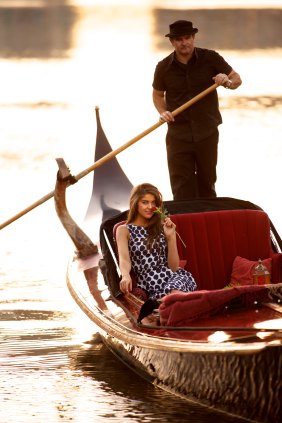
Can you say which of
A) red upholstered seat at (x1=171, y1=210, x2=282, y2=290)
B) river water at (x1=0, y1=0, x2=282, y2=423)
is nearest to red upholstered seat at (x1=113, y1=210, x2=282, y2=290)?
red upholstered seat at (x1=171, y1=210, x2=282, y2=290)

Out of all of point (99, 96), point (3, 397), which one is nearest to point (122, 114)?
point (99, 96)

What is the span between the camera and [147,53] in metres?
30.3

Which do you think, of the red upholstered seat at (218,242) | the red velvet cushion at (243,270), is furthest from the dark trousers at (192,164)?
the red velvet cushion at (243,270)

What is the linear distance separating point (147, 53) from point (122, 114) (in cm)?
850

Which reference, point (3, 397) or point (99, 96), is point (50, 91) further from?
point (3, 397)

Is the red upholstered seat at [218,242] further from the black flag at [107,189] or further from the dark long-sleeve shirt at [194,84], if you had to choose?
the black flag at [107,189]

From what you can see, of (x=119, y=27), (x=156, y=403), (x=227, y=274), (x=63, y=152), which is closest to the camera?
(x=156, y=403)

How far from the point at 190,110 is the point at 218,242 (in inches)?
53.7

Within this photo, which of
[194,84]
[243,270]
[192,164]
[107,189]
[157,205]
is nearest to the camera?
[157,205]

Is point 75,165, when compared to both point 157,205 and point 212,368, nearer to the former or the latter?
point 157,205

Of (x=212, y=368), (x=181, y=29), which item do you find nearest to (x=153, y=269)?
(x=212, y=368)

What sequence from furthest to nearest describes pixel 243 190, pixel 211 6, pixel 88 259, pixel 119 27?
pixel 211 6 → pixel 119 27 → pixel 243 190 → pixel 88 259

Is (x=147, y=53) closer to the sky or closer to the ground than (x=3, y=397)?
closer to the sky

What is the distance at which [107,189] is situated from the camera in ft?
41.0
